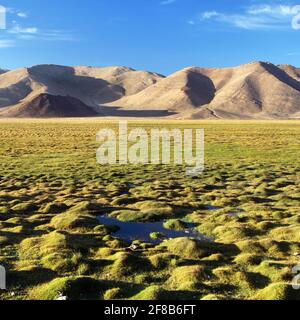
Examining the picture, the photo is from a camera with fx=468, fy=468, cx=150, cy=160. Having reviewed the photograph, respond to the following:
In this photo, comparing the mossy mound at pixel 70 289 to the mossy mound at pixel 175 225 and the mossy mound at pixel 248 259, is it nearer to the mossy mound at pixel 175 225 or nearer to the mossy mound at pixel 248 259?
the mossy mound at pixel 248 259

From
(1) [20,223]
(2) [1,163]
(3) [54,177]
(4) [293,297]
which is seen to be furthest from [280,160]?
(4) [293,297]

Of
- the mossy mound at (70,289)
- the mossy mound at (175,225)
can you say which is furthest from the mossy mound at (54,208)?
the mossy mound at (70,289)

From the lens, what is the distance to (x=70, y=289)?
43.2 ft

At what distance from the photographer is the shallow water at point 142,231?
19.3 metres

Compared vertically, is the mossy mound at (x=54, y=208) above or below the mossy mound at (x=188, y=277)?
above

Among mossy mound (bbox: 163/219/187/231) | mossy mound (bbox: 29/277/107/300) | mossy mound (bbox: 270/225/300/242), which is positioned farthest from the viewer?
mossy mound (bbox: 163/219/187/231)

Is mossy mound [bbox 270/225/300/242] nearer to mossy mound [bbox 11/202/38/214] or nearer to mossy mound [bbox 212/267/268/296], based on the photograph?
mossy mound [bbox 212/267/268/296]

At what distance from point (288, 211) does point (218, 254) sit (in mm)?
8033

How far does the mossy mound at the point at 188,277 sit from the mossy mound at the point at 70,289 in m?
2.13

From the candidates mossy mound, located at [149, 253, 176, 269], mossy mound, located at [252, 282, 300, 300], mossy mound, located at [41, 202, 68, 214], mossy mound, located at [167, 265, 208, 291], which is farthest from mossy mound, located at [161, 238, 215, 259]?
mossy mound, located at [41, 202, 68, 214]

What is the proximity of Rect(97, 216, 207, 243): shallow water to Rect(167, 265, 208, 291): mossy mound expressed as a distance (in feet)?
13.0

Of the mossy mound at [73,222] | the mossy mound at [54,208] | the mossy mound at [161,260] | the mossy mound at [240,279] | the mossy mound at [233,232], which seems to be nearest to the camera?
A: the mossy mound at [240,279]

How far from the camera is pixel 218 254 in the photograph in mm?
16469

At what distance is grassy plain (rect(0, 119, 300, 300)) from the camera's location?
13.7m
